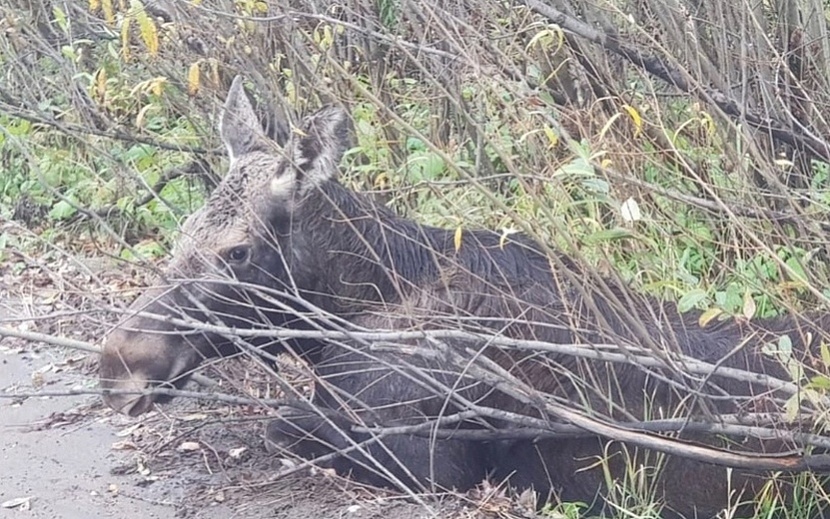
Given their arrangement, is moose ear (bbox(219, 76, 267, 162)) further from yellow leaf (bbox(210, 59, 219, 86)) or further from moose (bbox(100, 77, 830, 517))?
yellow leaf (bbox(210, 59, 219, 86))

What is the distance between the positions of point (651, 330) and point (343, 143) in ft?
4.84

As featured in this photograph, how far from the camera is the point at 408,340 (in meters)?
4.96

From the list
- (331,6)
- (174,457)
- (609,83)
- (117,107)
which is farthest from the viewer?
(117,107)

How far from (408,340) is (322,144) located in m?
0.90

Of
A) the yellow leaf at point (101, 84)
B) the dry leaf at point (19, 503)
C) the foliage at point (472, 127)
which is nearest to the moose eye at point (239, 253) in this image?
the foliage at point (472, 127)

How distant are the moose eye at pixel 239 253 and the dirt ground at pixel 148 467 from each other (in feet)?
1.51

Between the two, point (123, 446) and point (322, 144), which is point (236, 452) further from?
point (322, 144)

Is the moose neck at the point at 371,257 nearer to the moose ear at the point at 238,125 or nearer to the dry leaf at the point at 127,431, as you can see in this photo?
the moose ear at the point at 238,125

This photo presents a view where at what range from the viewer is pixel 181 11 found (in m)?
6.95

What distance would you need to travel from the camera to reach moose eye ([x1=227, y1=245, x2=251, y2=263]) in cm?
517

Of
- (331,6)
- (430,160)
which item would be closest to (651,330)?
(430,160)

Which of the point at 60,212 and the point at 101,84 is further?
the point at 60,212

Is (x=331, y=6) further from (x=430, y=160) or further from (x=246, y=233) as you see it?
(x=246, y=233)

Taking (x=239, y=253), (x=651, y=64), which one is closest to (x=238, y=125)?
(x=239, y=253)
